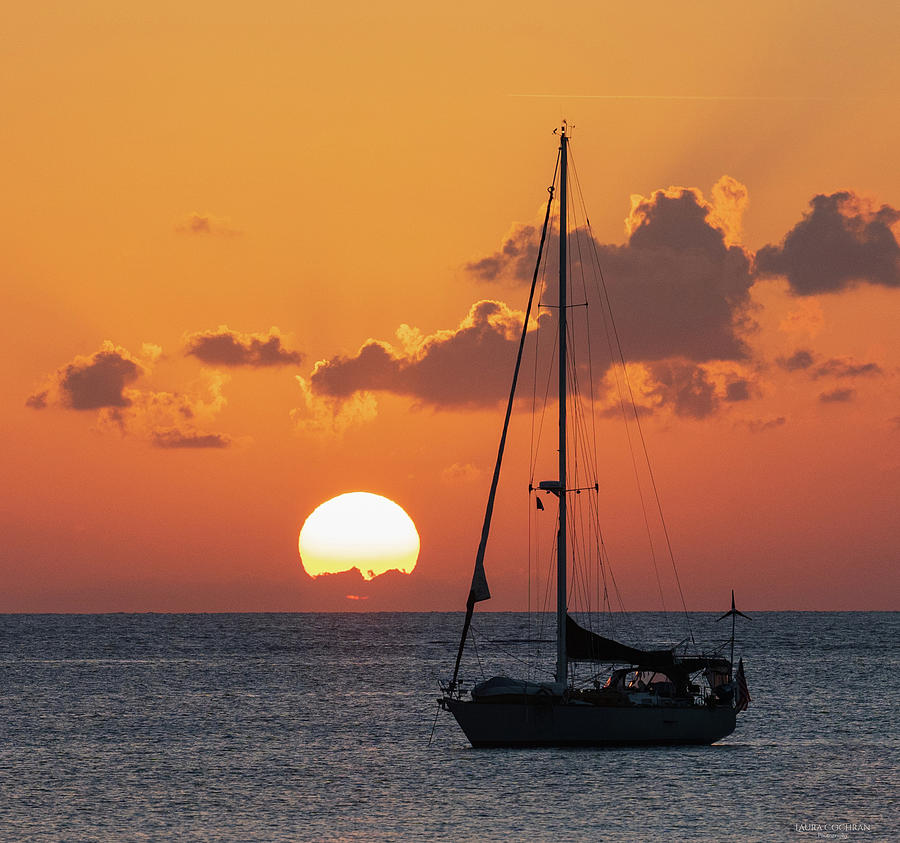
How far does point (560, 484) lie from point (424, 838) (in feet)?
58.2

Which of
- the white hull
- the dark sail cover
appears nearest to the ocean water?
the white hull

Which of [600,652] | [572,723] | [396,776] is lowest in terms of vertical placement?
[396,776]

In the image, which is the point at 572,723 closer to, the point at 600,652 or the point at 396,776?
the point at 600,652

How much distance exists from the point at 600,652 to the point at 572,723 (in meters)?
4.17

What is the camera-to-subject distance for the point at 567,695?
2255 inches

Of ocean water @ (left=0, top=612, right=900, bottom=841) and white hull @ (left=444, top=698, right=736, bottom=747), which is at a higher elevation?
white hull @ (left=444, top=698, right=736, bottom=747)

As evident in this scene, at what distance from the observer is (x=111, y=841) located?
44.2m

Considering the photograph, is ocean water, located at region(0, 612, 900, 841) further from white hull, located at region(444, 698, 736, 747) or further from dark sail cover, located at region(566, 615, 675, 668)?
dark sail cover, located at region(566, 615, 675, 668)

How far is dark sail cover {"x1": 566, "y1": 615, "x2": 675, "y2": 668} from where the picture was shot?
58875mm

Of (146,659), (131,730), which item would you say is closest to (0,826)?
(131,730)

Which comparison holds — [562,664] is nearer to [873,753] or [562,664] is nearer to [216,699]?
[873,753]

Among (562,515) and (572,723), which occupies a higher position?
(562,515)

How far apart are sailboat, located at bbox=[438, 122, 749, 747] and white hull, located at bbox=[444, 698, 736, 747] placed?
0.13ft

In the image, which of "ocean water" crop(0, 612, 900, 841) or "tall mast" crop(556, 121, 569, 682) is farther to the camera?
"tall mast" crop(556, 121, 569, 682)
